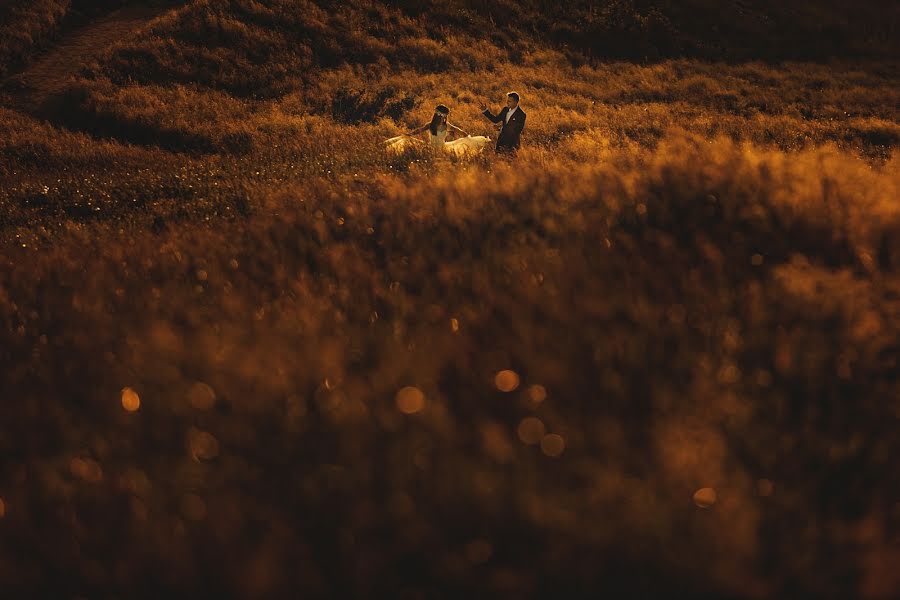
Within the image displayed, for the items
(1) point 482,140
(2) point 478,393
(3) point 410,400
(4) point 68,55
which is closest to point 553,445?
(2) point 478,393

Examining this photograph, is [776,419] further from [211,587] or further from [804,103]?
[804,103]

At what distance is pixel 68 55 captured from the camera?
2038 cm

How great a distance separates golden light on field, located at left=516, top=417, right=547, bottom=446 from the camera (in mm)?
2457

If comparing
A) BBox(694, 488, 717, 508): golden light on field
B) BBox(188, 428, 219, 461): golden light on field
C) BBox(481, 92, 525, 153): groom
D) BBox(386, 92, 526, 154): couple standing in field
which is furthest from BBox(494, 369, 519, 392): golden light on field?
BBox(481, 92, 525, 153): groom

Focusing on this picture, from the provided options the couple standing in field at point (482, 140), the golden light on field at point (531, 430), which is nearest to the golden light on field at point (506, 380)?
the golden light on field at point (531, 430)

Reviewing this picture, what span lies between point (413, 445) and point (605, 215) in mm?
2974

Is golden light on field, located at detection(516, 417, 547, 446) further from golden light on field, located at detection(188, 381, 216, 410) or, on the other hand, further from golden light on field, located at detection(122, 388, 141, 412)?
golden light on field, located at detection(122, 388, 141, 412)

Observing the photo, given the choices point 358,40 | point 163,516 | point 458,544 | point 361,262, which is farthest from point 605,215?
point 358,40

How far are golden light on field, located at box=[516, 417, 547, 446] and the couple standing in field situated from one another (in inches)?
348

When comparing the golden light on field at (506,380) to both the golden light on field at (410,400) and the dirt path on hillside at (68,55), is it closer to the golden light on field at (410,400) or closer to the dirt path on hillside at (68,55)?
the golden light on field at (410,400)

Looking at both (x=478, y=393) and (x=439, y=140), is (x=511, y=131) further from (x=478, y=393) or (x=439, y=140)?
(x=478, y=393)

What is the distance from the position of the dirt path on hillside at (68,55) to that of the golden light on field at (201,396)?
1793 cm

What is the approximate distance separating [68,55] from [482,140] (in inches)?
→ 633

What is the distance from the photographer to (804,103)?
1802 cm
